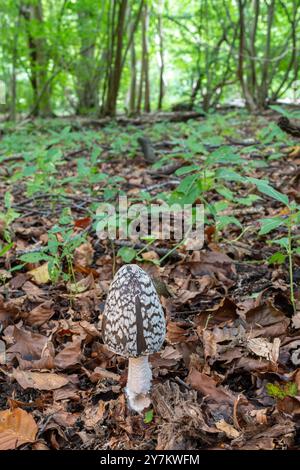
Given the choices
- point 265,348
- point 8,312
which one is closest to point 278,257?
point 265,348

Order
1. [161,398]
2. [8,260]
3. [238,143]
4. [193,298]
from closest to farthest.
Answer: [161,398] → [193,298] → [8,260] → [238,143]

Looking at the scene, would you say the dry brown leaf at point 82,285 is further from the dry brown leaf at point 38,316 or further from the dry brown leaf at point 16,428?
the dry brown leaf at point 16,428

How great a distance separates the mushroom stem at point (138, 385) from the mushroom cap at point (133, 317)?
19 centimetres

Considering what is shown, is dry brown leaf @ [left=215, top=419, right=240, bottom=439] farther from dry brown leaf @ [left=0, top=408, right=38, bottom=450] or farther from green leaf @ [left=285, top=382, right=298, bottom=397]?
dry brown leaf @ [left=0, top=408, right=38, bottom=450]

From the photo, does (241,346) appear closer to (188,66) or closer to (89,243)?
(89,243)

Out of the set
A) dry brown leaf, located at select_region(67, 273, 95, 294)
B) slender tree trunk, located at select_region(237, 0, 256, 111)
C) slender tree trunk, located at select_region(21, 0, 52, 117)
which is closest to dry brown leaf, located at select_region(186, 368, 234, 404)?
dry brown leaf, located at select_region(67, 273, 95, 294)

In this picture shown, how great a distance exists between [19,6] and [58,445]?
56.4 ft

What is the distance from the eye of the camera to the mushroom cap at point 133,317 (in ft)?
8.28

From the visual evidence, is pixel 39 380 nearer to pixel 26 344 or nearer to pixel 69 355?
pixel 69 355

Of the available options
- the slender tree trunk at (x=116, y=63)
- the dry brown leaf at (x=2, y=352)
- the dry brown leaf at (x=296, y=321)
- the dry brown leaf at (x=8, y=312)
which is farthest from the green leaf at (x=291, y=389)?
the slender tree trunk at (x=116, y=63)

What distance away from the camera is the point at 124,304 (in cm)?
253

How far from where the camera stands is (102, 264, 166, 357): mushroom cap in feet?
8.28

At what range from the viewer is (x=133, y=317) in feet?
8.25

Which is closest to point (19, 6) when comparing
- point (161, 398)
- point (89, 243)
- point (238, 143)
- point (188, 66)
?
point (188, 66)
